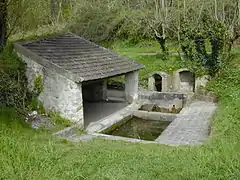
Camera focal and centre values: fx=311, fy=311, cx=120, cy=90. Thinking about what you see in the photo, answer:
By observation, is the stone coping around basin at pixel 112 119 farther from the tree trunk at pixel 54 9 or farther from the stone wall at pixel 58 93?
the tree trunk at pixel 54 9

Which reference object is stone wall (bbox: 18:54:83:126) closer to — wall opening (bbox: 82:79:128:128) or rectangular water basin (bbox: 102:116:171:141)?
rectangular water basin (bbox: 102:116:171:141)

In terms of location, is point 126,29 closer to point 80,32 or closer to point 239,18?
point 80,32

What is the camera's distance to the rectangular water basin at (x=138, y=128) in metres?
13.2

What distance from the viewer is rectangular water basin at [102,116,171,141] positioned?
13.2 metres

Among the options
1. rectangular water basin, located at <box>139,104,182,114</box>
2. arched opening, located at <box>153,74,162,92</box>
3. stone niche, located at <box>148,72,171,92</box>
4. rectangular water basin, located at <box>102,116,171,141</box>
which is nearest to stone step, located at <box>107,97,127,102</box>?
rectangular water basin, located at <box>139,104,182,114</box>

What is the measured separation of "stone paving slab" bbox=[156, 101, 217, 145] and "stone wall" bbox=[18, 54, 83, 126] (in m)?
3.47

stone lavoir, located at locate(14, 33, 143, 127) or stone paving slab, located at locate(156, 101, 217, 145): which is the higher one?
stone lavoir, located at locate(14, 33, 143, 127)

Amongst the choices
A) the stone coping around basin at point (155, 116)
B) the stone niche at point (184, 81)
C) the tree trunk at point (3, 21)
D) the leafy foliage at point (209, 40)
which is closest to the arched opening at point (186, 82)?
the stone niche at point (184, 81)

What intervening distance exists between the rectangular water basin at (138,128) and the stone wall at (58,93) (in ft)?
5.24

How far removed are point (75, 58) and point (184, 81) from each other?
35.7 feet

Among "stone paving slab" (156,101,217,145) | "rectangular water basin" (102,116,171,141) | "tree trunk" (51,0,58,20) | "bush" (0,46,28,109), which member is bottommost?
"rectangular water basin" (102,116,171,141)

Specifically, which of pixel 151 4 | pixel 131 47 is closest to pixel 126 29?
pixel 131 47

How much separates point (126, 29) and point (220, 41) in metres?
15.8

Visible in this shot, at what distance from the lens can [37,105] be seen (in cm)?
1302
